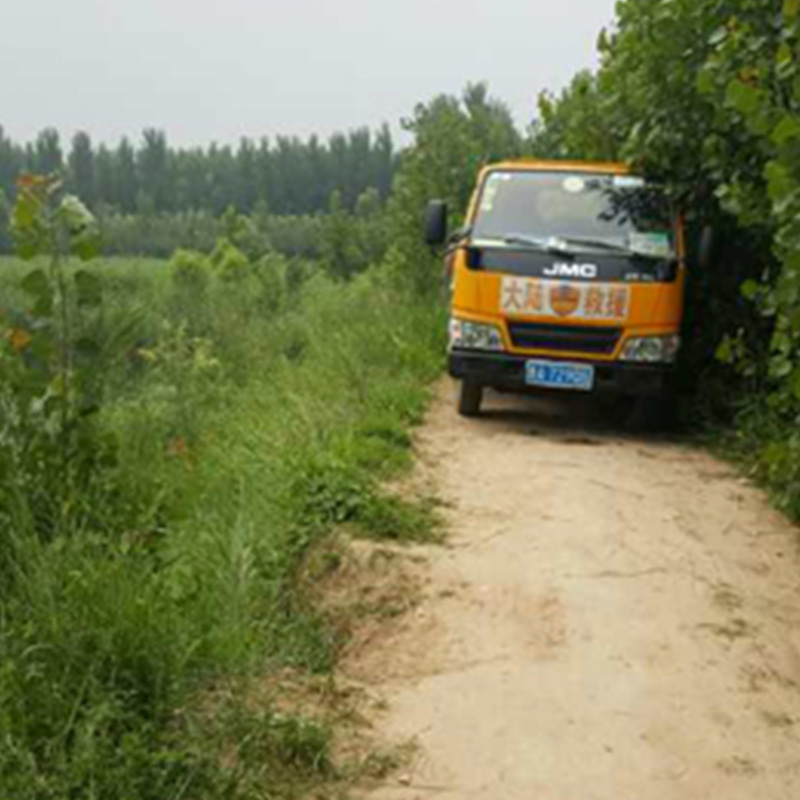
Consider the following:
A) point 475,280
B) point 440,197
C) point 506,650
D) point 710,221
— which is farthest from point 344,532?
point 440,197

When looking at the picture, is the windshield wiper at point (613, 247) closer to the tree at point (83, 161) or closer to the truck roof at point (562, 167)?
the truck roof at point (562, 167)

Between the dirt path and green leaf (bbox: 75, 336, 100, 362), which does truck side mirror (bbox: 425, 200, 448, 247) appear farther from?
green leaf (bbox: 75, 336, 100, 362)

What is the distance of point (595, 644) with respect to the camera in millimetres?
4684

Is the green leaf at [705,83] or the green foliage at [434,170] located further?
the green foliage at [434,170]

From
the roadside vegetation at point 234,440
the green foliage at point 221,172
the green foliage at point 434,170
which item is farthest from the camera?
the green foliage at point 221,172

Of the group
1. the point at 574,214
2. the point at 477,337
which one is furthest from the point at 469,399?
the point at 574,214

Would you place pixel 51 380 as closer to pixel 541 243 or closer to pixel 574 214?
pixel 541 243

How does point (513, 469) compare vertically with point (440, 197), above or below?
below

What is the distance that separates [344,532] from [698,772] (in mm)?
2246

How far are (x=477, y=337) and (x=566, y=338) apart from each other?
62cm

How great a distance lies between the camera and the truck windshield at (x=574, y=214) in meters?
Result: 8.00

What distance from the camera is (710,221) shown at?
8.88 m

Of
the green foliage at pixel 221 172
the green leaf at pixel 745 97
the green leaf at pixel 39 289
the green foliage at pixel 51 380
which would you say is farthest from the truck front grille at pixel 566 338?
the green foliage at pixel 221 172

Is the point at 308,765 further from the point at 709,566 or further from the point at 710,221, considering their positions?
the point at 710,221
